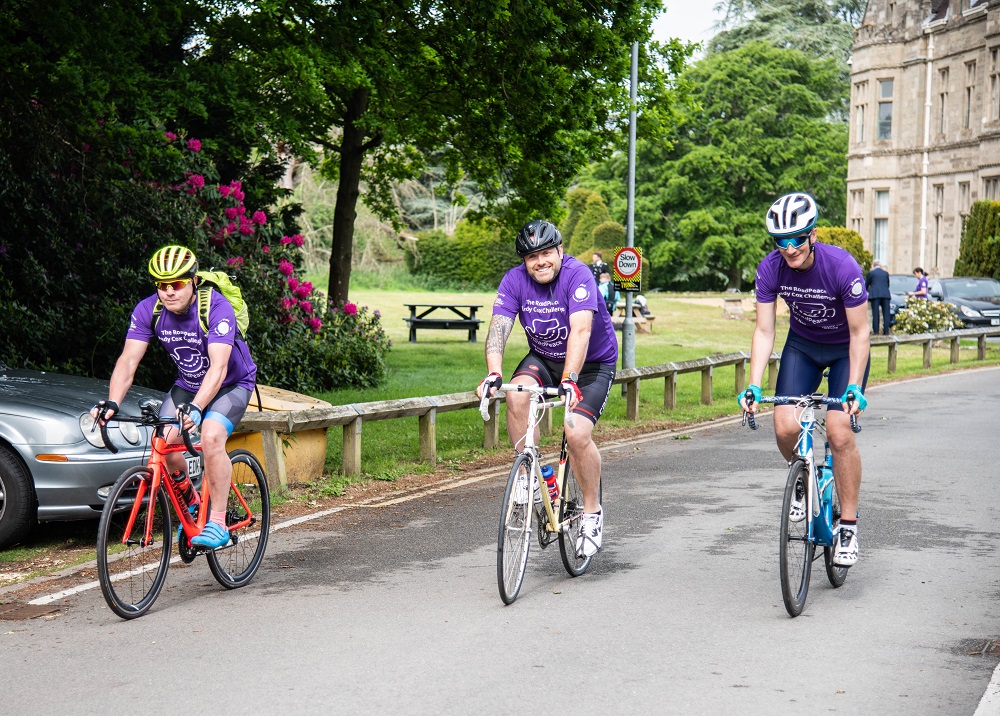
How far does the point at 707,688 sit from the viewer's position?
504 cm

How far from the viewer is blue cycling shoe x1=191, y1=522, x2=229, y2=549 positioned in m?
6.45

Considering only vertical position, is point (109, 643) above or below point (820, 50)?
below

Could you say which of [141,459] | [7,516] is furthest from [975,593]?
[7,516]

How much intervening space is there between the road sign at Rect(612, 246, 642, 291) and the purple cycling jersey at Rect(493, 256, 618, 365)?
1509 centimetres

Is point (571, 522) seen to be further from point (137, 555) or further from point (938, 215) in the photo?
point (938, 215)

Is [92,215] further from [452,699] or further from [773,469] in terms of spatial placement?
[452,699]

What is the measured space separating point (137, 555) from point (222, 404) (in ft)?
2.93

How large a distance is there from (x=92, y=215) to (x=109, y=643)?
32.0 ft

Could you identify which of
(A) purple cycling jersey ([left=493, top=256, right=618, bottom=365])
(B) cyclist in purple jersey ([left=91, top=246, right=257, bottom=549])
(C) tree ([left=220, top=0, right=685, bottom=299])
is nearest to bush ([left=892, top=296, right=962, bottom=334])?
(C) tree ([left=220, top=0, right=685, bottom=299])

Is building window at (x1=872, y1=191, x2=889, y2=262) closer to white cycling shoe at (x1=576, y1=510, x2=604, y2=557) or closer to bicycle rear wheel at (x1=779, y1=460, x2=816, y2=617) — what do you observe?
white cycling shoe at (x1=576, y1=510, x2=604, y2=557)

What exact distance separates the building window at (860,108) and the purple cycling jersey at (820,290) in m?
42.6

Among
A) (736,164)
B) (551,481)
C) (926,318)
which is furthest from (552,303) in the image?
(736,164)

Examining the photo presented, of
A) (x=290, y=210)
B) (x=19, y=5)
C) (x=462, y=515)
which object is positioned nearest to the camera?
(x=462, y=515)

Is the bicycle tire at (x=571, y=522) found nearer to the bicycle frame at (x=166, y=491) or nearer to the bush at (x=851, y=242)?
the bicycle frame at (x=166, y=491)
